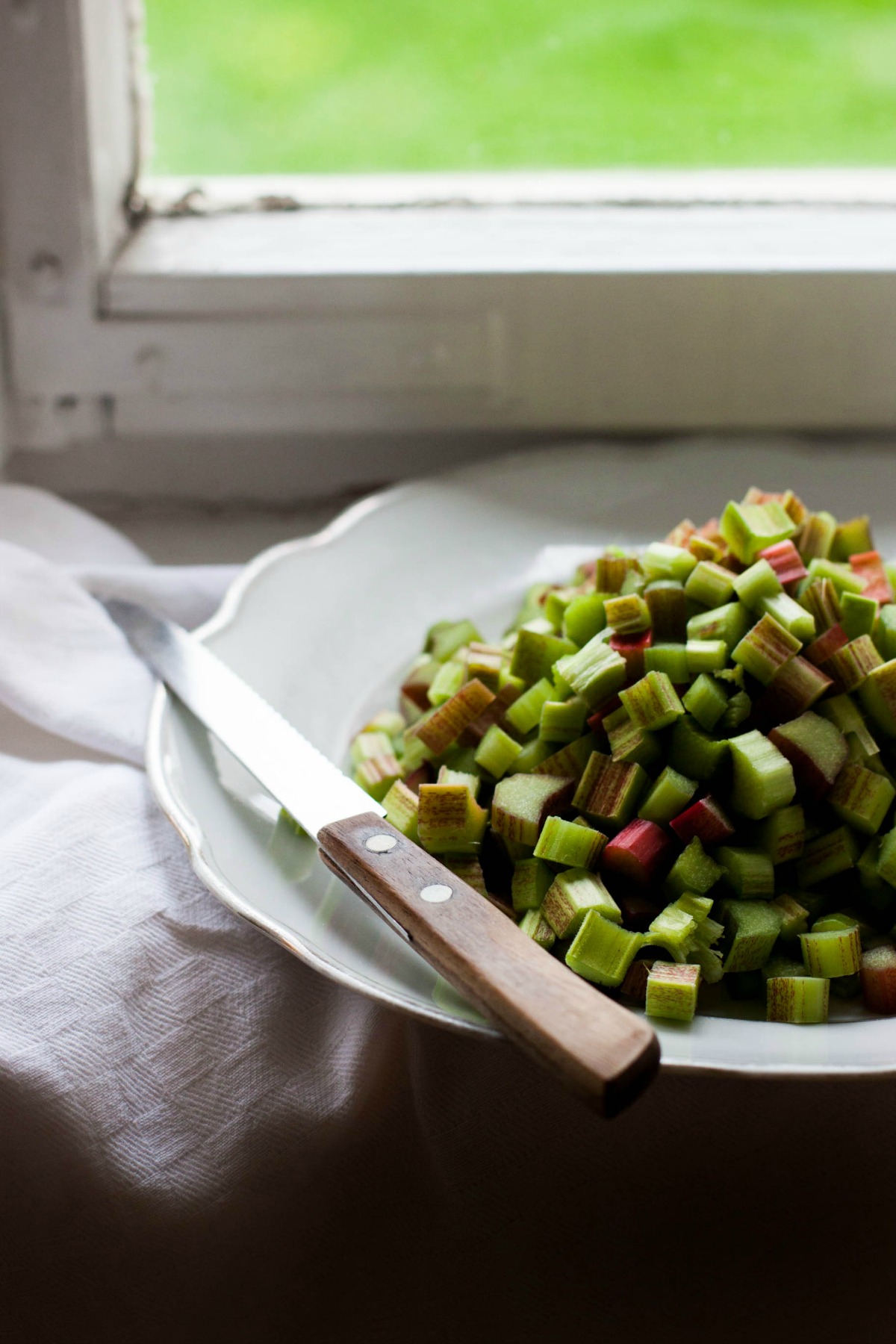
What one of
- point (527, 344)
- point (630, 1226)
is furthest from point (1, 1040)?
point (527, 344)

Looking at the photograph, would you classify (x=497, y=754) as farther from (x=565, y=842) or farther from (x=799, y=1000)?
(x=799, y=1000)

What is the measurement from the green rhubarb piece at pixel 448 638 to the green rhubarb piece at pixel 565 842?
0.79 ft

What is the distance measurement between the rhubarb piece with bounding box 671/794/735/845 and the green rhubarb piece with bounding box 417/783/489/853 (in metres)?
0.11

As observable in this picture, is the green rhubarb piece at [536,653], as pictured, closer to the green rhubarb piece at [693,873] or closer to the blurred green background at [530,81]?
the green rhubarb piece at [693,873]

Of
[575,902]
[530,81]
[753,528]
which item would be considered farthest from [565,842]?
[530,81]

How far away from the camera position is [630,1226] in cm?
66

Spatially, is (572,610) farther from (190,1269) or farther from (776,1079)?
(190,1269)

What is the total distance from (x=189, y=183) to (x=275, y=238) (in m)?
0.13

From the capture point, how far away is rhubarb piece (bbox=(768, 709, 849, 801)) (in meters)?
0.69

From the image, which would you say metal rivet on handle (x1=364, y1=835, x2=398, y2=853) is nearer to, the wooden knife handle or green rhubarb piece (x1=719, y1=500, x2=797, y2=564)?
the wooden knife handle

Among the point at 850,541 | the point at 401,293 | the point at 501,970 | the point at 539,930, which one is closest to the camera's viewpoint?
the point at 501,970

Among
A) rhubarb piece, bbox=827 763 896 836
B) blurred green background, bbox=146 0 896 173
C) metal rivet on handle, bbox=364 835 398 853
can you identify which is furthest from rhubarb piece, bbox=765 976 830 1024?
blurred green background, bbox=146 0 896 173

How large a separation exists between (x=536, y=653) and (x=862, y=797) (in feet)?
0.72

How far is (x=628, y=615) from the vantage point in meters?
→ 0.75
